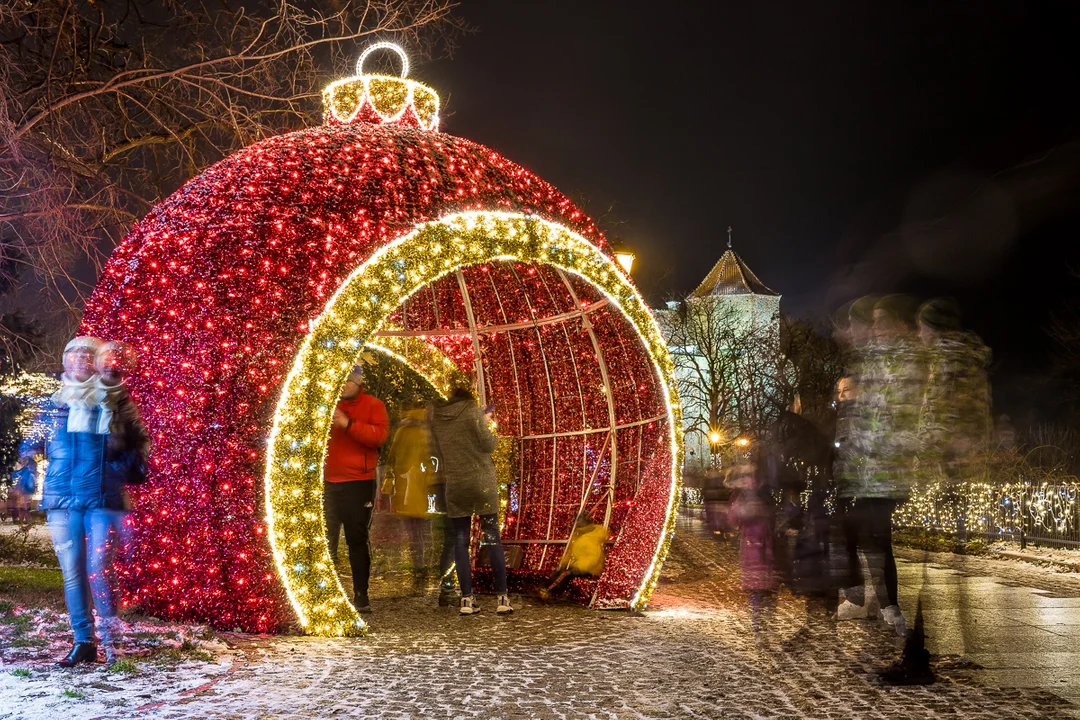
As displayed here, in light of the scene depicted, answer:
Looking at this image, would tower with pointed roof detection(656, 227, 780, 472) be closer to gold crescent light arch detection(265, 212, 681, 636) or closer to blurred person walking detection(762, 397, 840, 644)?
blurred person walking detection(762, 397, 840, 644)

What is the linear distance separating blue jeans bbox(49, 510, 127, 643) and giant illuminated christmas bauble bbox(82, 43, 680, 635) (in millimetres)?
709

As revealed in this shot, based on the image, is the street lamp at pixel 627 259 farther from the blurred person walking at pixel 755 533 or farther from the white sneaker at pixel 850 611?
the white sneaker at pixel 850 611

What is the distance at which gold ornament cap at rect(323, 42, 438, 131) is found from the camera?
936 centimetres

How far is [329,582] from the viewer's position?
693 cm

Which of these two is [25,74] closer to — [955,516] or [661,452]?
[661,452]

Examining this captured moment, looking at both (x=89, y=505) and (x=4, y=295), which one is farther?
(x=4, y=295)

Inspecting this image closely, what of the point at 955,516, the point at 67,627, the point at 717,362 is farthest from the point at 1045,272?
the point at 717,362

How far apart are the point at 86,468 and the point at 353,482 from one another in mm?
2678

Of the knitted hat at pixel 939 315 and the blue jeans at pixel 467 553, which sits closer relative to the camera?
Result: the knitted hat at pixel 939 315

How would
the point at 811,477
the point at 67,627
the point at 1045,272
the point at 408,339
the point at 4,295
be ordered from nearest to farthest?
the point at 67,627 → the point at 811,477 → the point at 408,339 → the point at 4,295 → the point at 1045,272

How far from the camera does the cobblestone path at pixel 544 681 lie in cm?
498

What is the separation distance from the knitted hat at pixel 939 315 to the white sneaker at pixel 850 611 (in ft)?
9.30

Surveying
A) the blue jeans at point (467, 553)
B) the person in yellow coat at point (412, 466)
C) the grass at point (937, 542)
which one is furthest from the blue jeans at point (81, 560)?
the grass at point (937, 542)

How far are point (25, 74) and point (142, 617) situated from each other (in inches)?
255
